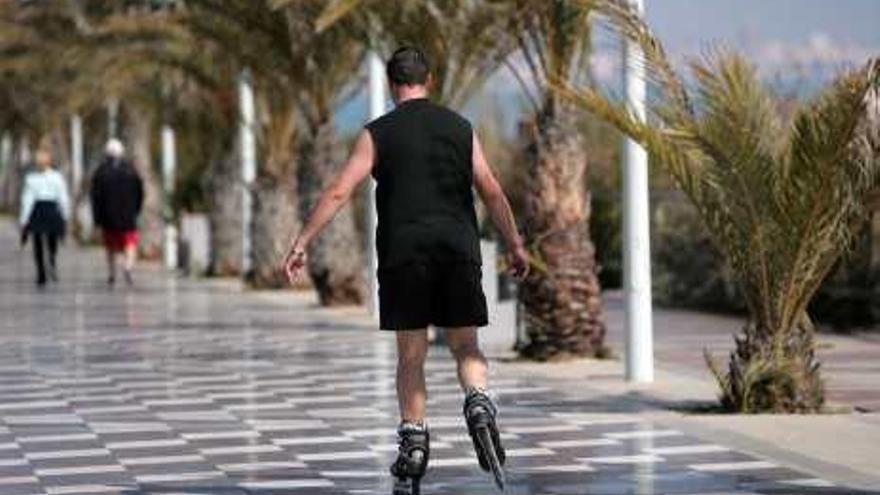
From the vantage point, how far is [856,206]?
13.0 m

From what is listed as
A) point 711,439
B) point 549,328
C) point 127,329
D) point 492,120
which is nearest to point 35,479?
point 711,439

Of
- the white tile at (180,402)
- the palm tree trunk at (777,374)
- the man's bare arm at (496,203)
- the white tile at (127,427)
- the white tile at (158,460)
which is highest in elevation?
the man's bare arm at (496,203)

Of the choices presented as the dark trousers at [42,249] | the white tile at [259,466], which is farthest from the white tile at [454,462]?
the dark trousers at [42,249]

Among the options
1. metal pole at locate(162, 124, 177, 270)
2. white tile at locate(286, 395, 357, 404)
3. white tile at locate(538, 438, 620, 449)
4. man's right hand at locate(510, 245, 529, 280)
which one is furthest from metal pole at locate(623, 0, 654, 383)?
metal pole at locate(162, 124, 177, 270)

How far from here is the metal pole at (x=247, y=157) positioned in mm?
29656

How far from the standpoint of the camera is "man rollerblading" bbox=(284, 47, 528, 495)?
970 centimetres

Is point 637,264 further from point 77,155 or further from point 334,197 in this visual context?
point 77,155

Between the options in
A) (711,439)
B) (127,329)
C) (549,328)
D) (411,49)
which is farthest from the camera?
(127,329)

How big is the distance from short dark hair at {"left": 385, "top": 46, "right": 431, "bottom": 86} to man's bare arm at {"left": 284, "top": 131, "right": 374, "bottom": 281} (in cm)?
28

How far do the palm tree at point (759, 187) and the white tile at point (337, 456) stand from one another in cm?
260

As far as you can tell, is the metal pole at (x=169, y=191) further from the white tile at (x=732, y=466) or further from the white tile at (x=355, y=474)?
the white tile at (x=732, y=466)

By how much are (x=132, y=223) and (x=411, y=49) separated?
2108 cm

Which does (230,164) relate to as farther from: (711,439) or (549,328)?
(711,439)

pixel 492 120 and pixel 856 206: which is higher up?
pixel 492 120
